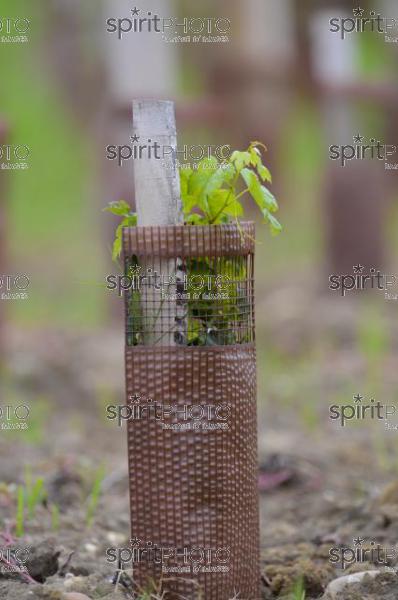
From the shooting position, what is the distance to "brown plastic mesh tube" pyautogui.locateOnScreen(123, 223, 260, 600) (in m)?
3.45

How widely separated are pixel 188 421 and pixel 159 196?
695 millimetres

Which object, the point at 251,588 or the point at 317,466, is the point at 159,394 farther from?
the point at 317,466

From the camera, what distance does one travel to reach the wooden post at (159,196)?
11.5ft

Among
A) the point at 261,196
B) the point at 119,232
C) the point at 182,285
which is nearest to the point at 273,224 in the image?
the point at 261,196

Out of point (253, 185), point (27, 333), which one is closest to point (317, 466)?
point (253, 185)

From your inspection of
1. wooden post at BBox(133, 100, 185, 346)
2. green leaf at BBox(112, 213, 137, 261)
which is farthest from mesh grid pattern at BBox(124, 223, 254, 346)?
green leaf at BBox(112, 213, 137, 261)

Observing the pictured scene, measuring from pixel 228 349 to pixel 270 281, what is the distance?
8.69 meters

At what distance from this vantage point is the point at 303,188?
18.8m

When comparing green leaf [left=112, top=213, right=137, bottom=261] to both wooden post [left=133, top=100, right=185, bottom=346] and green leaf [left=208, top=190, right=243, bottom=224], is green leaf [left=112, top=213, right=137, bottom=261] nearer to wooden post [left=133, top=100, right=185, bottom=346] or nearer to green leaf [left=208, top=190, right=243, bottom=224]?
wooden post [left=133, top=100, right=185, bottom=346]

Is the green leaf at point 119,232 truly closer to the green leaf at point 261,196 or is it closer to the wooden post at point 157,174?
the wooden post at point 157,174

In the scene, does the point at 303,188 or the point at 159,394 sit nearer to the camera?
the point at 159,394

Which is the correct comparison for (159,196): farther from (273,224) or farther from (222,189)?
(273,224)

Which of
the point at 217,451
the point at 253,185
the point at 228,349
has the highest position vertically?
the point at 253,185

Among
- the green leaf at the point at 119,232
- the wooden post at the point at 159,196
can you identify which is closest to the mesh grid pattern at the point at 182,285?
the wooden post at the point at 159,196
